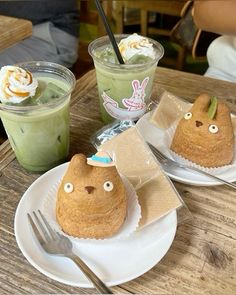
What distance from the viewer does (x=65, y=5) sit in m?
2.02

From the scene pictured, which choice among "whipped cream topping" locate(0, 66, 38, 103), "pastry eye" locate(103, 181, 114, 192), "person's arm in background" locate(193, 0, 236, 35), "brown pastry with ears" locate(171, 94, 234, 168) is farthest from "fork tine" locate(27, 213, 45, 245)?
"person's arm in background" locate(193, 0, 236, 35)

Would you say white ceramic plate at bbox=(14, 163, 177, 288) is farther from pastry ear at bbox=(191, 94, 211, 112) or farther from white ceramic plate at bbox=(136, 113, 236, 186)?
pastry ear at bbox=(191, 94, 211, 112)

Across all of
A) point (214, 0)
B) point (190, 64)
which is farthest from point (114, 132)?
point (190, 64)

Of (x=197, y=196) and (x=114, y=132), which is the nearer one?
(x=197, y=196)

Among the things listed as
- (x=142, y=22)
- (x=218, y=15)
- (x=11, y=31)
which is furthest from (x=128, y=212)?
(x=142, y=22)

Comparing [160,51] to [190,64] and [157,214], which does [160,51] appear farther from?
[190,64]

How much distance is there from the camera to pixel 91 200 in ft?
2.01

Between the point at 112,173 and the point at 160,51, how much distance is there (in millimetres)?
414

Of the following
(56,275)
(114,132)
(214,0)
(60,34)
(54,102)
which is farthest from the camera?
(60,34)

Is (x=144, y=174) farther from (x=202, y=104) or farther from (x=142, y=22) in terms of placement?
(x=142, y=22)

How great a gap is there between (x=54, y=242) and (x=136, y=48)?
0.49m

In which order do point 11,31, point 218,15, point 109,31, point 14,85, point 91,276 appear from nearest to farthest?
point 91,276 → point 14,85 → point 109,31 → point 11,31 → point 218,15

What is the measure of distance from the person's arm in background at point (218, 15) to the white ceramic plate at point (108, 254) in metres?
0.97

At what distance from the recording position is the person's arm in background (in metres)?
1.40
